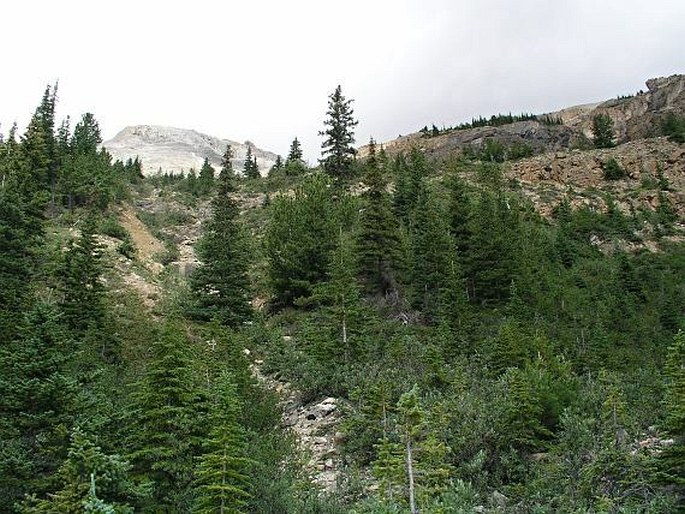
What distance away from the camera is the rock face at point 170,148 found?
126062mm

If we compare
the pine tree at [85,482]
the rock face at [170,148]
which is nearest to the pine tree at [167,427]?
the pine tree at [85,482]

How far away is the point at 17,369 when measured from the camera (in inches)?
476

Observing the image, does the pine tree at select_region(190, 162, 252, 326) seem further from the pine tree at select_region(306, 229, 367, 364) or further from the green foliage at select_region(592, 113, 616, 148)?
the green foliage at select_region(592, 113, 616, 148)

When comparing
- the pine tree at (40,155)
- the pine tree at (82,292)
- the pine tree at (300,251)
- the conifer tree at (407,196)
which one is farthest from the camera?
the pine tree at (40,155)

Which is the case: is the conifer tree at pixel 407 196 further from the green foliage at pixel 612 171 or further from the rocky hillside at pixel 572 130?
the rocky hillside at pixel 572 130

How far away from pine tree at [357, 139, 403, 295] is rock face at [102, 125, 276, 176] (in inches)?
3773

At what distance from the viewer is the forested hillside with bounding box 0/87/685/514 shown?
456 inches

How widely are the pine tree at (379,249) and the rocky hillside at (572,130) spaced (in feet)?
161

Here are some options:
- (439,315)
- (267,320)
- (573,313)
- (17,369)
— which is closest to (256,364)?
(267,320)

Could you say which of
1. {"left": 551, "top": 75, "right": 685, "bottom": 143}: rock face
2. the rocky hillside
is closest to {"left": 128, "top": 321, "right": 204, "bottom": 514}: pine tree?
the rocky hillside

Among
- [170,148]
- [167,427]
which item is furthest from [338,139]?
[170,148]

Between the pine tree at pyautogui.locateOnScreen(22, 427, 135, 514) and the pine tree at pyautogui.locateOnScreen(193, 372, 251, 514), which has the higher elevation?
the pine tree at pyautogui.locateOnScreen(22, 427, 135, 514)

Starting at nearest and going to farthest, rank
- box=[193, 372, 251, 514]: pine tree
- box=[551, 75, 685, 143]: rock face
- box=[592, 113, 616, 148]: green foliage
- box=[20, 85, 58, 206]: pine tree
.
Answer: box=[193, 372, 251, 514]: pine tree → box=[20, 85, 58, 206]: pine tree → box=[592, 113, 616, 148]: green foliage → box=[551, 75, 685, 143]: rock face

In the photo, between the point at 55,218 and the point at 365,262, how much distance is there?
26.1m
